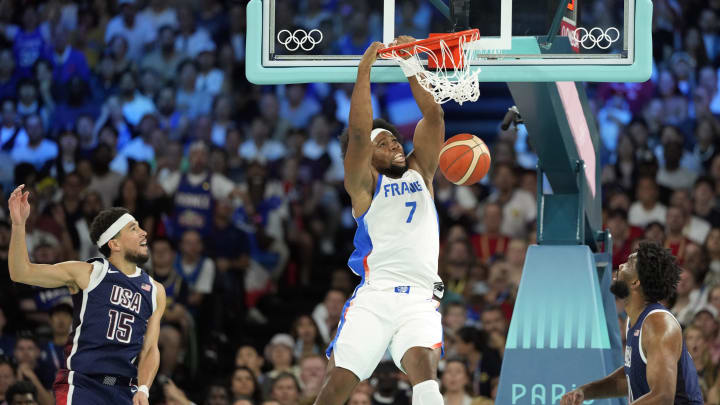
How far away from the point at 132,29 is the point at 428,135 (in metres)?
9.17

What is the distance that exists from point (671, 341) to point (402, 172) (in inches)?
69.7

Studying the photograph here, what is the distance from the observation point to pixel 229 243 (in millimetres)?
12195

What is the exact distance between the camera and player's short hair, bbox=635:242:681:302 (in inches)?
253

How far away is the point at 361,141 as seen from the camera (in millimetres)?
6234

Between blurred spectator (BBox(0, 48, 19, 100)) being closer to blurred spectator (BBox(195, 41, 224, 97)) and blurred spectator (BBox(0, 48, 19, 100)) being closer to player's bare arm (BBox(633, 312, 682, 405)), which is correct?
blurred spectator (BBox(195, 41, 224, 97))

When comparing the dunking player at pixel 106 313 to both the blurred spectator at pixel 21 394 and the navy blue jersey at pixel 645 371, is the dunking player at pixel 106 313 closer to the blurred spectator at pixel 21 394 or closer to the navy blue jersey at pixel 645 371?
the blurred spectator at pixel 21 394

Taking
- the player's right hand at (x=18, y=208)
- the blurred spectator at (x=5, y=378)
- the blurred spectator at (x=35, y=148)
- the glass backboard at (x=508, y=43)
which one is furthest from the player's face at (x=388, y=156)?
the blurred spectator at (x=35, y=148)

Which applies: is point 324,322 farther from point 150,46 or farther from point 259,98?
point 150,46

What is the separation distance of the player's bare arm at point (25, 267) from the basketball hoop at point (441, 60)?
2.30 meters

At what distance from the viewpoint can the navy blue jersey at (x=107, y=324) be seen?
6.86 m

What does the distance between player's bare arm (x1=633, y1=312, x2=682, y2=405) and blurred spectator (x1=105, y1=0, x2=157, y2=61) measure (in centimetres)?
993

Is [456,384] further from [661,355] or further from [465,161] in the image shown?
[661,355]

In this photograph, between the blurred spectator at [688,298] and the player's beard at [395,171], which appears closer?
the player's beard at [395,171]

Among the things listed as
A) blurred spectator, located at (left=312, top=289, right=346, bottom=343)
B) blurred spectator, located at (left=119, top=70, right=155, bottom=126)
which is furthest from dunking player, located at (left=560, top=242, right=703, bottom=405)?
blurred spectator, located at (left=119, top=70, right=155, bottom=126)
